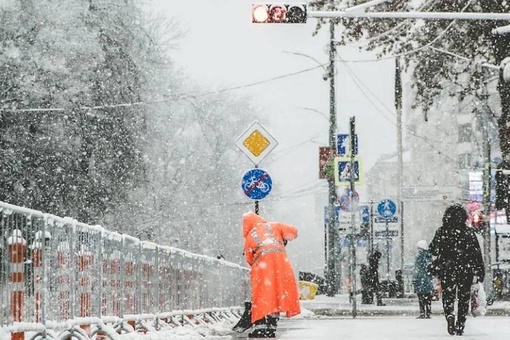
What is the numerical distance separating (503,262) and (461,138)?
5368 cm

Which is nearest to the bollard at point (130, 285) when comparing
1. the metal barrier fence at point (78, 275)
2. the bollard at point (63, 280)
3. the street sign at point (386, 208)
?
the metal barrier fence at point (78, 275)

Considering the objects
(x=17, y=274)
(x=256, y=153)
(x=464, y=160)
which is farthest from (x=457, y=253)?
(x=464, y=160)

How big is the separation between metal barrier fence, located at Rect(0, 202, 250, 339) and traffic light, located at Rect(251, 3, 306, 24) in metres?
3.54

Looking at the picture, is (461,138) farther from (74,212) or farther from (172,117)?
(74,212)

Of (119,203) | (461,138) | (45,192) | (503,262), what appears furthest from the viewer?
(461,138)

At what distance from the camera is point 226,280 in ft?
72.0

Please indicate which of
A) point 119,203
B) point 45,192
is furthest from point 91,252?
point 119,203

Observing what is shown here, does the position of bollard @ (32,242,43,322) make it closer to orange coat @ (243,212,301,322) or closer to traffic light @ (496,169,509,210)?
orange coat @ (243,212,301,322)

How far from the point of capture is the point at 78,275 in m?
11.2

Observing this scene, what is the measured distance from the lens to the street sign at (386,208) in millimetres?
36000

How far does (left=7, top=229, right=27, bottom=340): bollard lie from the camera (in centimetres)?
909

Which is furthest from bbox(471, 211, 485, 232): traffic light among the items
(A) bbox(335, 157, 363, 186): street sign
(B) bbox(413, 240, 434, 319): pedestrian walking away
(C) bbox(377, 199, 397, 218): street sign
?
(B) bbox(413, 240, 434, 319): pedestrian walking away

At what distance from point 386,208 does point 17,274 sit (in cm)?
2746

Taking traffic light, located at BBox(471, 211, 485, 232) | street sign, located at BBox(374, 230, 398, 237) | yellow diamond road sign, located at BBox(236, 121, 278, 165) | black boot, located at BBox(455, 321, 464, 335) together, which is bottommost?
black boot, located at BBox(455, 321, 464, 335)
